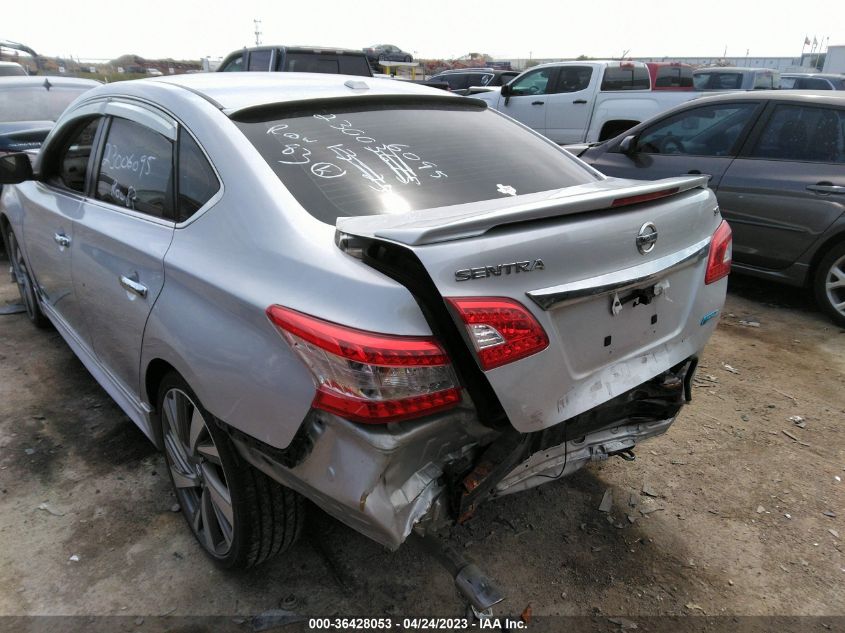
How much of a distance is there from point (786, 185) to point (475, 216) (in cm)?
407

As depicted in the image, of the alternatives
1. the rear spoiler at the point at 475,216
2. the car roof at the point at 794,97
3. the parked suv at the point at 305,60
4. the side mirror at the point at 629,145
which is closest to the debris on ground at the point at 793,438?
the rear spoiler at the point at 475,216

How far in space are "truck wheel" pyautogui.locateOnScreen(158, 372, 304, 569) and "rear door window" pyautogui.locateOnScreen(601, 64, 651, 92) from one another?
1029 centimetres

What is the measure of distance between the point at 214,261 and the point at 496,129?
1.51 metres

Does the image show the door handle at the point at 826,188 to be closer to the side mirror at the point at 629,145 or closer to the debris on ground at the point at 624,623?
the side mirror at the point at 629,145

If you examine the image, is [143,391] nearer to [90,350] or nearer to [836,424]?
[90,350]

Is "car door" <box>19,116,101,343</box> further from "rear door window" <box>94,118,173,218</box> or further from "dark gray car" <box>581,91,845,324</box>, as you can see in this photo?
"dark gray car" <box>581,91,845,324</box>

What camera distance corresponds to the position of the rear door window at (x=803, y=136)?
4.65 metres

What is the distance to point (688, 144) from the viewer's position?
5598 mm

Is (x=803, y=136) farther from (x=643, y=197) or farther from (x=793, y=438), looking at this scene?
(x=643, y=197)

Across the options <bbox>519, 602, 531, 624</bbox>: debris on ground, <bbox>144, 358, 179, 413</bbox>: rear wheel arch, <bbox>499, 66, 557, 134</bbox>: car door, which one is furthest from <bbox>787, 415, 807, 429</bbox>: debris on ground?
<bbox>499, 66, 557, 134</bbox>: car door

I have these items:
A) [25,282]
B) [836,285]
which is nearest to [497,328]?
[25,282]

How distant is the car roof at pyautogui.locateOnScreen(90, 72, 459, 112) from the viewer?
2.39 m

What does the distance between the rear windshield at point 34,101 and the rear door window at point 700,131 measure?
250 inches

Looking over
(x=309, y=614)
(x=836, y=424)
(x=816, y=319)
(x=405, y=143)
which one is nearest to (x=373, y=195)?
(x=405, y=143)
